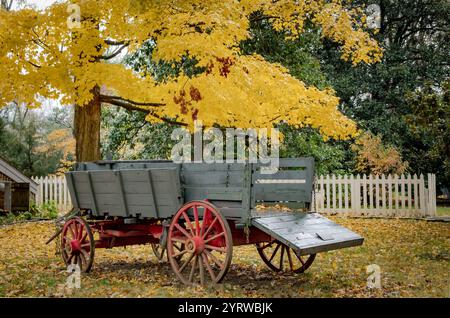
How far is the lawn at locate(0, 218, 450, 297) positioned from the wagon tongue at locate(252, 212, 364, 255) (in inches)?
23.5

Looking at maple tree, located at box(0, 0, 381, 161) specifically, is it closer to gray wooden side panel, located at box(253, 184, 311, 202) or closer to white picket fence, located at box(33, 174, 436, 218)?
gray wooden side panel, located at box(253, 184, 311, 202)

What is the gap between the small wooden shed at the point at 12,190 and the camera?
15883 mm

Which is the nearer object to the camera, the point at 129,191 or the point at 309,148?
the point at 129,191

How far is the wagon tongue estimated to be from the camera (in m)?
5.75

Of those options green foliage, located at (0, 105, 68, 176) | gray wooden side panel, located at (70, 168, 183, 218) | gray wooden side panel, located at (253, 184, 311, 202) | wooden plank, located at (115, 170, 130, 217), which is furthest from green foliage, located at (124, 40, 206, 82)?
gray wooden side panel, located at (253, 184, 311, 202)

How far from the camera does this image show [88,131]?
1180cm

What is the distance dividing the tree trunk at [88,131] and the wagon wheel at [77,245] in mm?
3893

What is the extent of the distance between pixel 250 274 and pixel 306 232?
67.1 inches
